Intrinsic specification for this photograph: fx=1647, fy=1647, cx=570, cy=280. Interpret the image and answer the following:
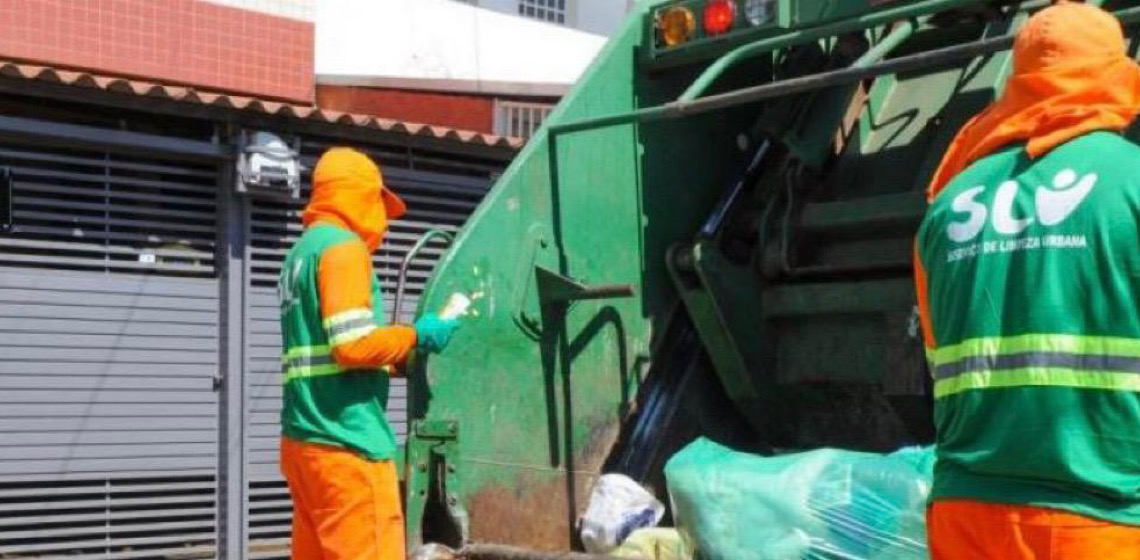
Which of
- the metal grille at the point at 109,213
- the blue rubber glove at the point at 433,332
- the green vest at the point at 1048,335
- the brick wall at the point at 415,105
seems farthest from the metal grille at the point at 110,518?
the green vest at the point at 1048,335

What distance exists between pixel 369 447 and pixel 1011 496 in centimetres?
191

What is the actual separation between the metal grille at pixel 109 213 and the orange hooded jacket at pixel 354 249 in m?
3.32

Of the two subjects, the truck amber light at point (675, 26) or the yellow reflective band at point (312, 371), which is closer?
the yellow reflective band at point (312, 371)

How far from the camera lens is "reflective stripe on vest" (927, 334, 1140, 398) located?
216 cm

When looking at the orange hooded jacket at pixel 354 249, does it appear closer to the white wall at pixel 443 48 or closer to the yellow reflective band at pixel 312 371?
the yellow reflective band at pixel 312 371

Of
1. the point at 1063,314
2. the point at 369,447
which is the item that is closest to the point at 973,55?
the point at 1063,314

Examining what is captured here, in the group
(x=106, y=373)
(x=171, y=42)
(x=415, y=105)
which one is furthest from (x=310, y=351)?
(x=415, y=105)

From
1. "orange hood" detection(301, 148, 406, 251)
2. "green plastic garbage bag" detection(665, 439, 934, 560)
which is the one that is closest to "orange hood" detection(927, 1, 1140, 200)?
"green plastic garbage bag" detection(665, 439, 934, 560)

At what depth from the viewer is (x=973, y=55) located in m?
3.04

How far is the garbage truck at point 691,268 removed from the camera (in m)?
3.77

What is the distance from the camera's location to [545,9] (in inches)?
505

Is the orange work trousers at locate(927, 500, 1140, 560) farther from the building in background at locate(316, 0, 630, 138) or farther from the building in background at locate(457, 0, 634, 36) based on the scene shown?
the building in background at locate(457, 0, 634, 36)

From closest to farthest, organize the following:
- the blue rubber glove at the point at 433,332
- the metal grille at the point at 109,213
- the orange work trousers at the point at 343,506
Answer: the blue rubber glove at the point at 433,332, the orange work trousers at the point at 343,506, the metal grille at the point at 109,213

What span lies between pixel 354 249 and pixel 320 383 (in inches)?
12.9
